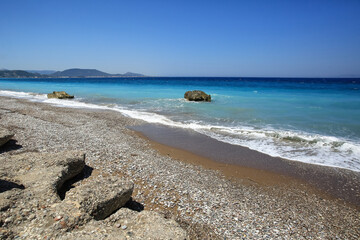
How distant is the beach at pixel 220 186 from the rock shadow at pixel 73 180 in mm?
372

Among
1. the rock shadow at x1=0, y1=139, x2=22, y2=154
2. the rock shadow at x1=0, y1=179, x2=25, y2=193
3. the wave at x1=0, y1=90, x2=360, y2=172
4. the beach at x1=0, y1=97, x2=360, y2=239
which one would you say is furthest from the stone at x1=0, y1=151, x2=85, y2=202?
the wave at x1=0, y1=90, x2=360, y2=172

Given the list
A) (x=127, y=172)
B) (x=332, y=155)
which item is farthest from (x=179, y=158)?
(x=332, y=155)

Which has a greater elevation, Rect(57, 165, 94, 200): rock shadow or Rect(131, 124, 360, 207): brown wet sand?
Rect(57, 165, 94, 200): rock shadow

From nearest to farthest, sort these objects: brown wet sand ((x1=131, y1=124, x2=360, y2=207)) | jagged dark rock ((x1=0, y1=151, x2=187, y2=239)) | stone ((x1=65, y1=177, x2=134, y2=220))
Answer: jagged dark rock ((x1=0, y1=151, x2=187, y2=239)) → stone ((x1=65, y1=177, x2=134, y2=220)) → brown wet sand ((x1=131, y1=124, x2=360, y2=207))

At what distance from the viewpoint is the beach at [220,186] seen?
17.7ft

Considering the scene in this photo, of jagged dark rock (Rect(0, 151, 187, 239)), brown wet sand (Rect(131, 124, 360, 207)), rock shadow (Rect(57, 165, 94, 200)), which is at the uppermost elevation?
jagged dark rock (Rect(0, 151, 187, 239))

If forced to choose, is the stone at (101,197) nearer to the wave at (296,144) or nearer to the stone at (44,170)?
the stone at (44,170)

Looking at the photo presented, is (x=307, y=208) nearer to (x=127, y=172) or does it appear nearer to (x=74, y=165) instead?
(x=127, y=172)

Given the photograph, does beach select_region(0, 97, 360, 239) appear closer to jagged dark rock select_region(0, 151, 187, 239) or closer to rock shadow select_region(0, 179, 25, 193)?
jagged dark rock select_region(0, 151, 187, 239)

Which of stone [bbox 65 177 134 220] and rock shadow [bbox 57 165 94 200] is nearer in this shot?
stone [bbox 65 177 134 220]

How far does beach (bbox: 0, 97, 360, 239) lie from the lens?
5406 mm

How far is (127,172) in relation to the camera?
25.7 feet

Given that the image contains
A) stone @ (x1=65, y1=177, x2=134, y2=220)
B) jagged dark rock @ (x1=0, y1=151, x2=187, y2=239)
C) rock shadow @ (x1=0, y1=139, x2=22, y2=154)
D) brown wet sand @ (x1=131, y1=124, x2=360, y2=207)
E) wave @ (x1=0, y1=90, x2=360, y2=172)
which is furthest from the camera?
wave @ (x1=0, y1=90, x2=360, y2=172)

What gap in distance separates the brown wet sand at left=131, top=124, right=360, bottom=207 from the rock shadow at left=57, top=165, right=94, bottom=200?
12.3 feet
